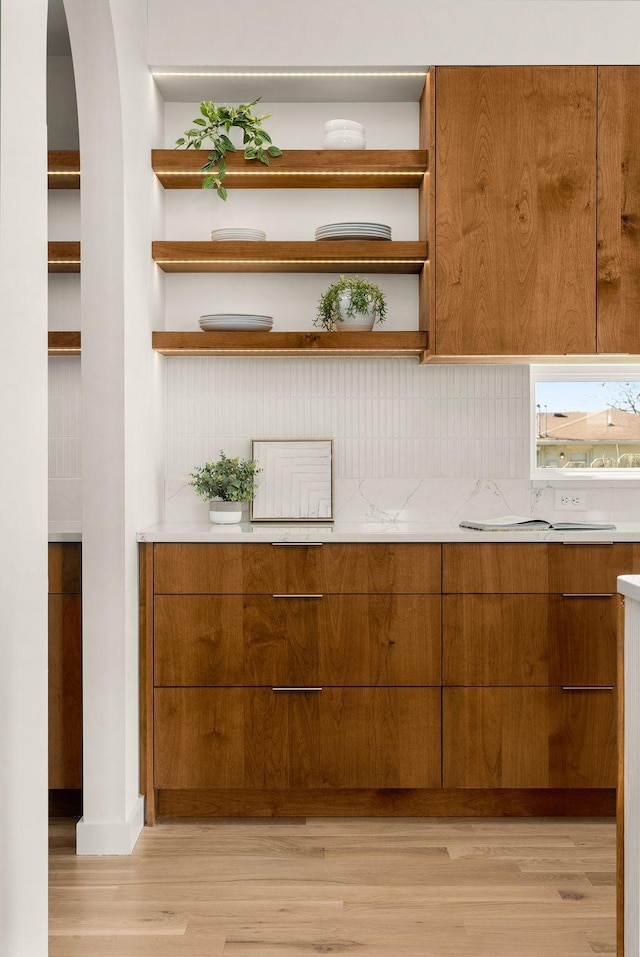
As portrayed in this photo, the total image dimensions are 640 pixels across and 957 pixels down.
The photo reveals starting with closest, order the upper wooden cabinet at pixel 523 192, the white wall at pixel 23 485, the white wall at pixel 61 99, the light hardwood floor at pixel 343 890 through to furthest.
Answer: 1. the white wall at pixel 23 485
2. the light hardwood floor at pixel 343 890
3. the upper wooden cabinet at pixel 523 192
4. the white wall at pixel 61 99

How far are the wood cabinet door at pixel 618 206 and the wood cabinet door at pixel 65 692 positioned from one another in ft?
6.85

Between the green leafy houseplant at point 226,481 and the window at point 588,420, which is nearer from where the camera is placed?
the green leafy houseplant at point 226,481

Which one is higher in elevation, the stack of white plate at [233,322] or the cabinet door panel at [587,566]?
the stack of white plate at [233,322]

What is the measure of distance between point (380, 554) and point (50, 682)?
1165 mm

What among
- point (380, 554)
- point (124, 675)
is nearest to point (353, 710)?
point (380, 554)

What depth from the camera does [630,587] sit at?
5.03ft

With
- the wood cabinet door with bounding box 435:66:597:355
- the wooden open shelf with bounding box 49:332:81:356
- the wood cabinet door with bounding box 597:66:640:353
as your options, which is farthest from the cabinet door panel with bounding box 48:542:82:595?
the wood cabinet door with bounding box 597:66:640:353

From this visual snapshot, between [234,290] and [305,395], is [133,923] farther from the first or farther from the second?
[234,290]

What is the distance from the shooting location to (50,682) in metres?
2.67

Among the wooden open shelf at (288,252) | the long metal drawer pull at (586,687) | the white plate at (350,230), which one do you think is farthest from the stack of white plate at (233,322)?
the long metal drawer pull at (586,687)

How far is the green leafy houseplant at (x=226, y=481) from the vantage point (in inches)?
117

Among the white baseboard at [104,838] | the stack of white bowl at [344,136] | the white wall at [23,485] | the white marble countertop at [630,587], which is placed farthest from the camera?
the stack of white bowl at [344,136]

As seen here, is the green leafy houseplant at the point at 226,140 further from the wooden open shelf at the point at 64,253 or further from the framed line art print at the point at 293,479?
the framed line art print at the point at 293,479

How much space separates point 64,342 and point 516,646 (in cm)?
200
